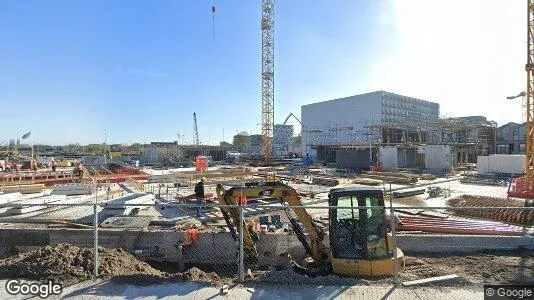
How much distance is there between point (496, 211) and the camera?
51.1ft

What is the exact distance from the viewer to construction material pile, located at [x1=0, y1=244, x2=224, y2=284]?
720cm

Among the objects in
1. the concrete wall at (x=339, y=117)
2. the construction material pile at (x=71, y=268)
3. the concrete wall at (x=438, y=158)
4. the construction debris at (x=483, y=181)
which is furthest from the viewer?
the concrete wall at (x=339, y=117)

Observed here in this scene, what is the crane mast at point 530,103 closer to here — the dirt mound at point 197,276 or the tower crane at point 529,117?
the tower crane at point 529,117

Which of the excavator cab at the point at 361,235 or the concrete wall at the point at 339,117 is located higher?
the concrete wall at the point at 339,117

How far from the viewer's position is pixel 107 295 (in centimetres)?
654

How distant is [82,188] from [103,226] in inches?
A: 386

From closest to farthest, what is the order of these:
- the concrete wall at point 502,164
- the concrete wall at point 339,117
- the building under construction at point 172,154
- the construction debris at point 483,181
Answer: the construction debris at point 483,181
the concrete wall at point 502,164
the building under construction at point 172,154
the concrete wall at point 339,117

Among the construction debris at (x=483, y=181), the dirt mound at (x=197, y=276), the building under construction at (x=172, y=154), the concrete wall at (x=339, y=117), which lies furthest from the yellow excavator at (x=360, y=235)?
the concrete wall at (x=339, y=117)

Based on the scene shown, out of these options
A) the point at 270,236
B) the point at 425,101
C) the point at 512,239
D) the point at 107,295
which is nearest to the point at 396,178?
the point at 512,239

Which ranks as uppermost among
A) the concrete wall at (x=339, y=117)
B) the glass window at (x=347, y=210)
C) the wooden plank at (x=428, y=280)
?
the concrete wall at (x=339, y=117)

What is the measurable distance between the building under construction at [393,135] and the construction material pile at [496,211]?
18.5 metres

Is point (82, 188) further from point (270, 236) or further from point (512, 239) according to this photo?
point (512, 239)

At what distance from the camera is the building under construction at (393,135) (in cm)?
4131

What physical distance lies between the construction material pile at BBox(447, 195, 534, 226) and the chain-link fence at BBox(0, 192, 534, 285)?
93 millimetres
